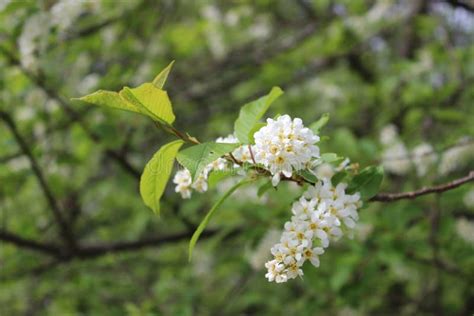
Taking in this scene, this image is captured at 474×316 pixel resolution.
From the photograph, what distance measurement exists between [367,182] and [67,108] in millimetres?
2358

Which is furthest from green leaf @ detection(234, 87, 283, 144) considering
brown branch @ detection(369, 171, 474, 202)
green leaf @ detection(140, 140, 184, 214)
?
brown branch @ detection(369, 171, 474, 202)

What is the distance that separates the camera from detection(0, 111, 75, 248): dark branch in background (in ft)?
9.70

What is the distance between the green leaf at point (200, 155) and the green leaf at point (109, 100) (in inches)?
6.5

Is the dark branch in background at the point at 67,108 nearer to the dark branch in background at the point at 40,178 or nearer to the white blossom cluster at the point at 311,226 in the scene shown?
the dark branch in background at the point at 40,178

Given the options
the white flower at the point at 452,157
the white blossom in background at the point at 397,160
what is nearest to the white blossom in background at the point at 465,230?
the white flower at the point at 452,157

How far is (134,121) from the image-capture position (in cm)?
390

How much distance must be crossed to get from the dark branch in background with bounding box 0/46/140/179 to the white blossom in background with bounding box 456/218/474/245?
6.74 feet

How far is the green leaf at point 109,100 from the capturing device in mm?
1287

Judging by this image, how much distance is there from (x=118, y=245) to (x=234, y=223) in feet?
2.83

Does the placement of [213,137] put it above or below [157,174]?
below

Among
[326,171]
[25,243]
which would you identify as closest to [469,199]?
[326,171]

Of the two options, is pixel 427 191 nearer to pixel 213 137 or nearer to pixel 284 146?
pixel 284 146

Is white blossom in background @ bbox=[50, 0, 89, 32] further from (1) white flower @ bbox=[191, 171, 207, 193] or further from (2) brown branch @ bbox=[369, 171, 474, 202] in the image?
(2) brown branch @ bbox=[369, 171, 474, 202]

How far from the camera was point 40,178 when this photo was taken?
3.12 metres
